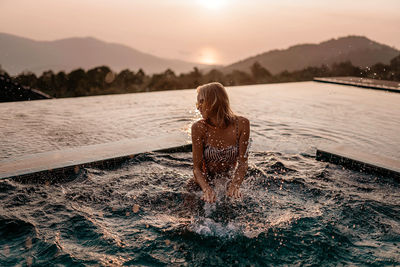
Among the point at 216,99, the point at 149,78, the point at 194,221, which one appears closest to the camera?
the point at 194,221

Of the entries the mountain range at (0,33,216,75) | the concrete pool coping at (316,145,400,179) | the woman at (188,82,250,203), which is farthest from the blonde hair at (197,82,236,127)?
the mountain range at (0,33,216,75)

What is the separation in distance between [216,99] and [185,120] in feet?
11.0

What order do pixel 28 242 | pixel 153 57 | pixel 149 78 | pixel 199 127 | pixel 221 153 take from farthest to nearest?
1. pixel 153 57
2. pixel 149 78
3. pixel 221 153
4. pixel 199 127
5. pixel 28 242

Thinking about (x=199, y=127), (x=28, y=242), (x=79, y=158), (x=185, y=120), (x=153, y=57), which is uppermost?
(x=153, y=57)

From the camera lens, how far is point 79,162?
134 inches

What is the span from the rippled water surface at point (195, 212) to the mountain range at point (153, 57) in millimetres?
4552

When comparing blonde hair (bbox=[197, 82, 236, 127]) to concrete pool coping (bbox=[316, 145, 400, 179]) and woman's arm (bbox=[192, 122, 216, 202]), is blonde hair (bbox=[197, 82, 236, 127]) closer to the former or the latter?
woman's arm (bbox=[192, 122, 216, 202])

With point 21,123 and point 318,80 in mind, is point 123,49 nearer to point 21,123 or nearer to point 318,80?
point 318,80

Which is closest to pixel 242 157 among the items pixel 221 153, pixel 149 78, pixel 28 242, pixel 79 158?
pixel 221 153

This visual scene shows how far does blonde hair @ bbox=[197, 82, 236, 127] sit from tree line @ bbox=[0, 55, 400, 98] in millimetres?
9070

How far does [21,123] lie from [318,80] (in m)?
10.6

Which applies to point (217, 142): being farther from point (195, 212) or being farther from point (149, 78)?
point (149, 78)

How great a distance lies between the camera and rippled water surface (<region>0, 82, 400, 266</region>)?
6.86 feet

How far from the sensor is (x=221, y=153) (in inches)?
109
